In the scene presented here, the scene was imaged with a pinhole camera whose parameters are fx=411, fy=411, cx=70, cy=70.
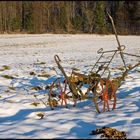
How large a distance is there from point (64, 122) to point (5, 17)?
8688 centimetres

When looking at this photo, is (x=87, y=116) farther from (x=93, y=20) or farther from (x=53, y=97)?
(x=93, y=20)

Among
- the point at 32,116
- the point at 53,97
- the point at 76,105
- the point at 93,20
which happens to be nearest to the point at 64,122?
the point at 32,116

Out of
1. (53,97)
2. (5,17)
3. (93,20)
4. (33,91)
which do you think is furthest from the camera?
(5,17)

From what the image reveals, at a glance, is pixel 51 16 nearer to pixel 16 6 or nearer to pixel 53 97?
pixel 16 6

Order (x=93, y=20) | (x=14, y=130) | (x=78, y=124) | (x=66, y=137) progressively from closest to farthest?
(x=66, y=137) → (x=14, y=130) → (x=78, y=124) → (x=93, y=20)

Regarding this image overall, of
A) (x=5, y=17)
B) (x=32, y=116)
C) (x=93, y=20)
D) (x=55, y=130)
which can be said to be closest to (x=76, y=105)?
(x=32, y=116)

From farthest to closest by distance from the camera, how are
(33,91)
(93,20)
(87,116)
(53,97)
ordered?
(93,20), (33,91), (53,97), (87,116)

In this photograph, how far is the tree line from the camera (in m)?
83.4

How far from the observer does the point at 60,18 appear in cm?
9044

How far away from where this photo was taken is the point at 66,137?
6.30 metres

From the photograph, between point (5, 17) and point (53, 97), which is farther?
point (5, 17)

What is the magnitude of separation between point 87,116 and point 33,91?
304 centimetres

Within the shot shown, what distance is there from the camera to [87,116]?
785 centimetres

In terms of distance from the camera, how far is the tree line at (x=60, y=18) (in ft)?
274
